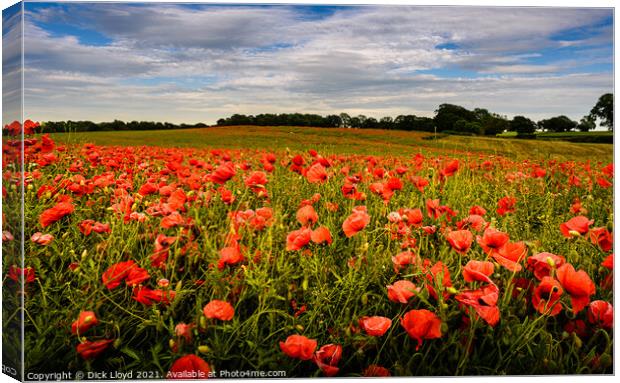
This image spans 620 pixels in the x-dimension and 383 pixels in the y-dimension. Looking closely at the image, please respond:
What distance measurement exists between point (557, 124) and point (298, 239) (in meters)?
1.47

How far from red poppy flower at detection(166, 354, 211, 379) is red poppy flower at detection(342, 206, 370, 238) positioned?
31.4 inches

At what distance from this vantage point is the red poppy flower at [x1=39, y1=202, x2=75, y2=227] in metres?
2.19

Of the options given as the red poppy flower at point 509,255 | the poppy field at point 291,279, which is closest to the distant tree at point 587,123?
the poppy field at point 291,279

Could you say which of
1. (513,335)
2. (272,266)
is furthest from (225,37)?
(513,335)

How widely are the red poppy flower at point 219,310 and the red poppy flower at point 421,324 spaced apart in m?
0.67

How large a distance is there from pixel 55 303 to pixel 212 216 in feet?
2.39

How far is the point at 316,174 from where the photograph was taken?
2553 mm

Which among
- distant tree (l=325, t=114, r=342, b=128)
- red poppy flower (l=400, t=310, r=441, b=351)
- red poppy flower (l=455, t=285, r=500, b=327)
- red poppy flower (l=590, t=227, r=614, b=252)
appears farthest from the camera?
distant tree (l=325, t=114, r=342, b=128)

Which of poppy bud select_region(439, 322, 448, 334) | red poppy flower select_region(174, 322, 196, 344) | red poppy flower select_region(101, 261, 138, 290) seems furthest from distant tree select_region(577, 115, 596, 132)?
red poppy flower select_region(101, 261, 138, 290)

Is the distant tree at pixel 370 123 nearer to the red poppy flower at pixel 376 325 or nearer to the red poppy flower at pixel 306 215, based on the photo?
the red poppy flower at pixel 306 215

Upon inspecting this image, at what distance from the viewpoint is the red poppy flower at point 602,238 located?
2.41 m

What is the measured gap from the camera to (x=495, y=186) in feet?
8.65

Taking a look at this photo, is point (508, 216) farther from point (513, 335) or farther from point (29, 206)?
point (29, 206)

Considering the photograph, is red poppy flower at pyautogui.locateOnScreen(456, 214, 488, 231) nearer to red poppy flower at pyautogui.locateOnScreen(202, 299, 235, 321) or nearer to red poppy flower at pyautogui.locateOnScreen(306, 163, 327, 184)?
red poppy flower at pyautogui.locateOnScreen(306, 163, 327, 184)
